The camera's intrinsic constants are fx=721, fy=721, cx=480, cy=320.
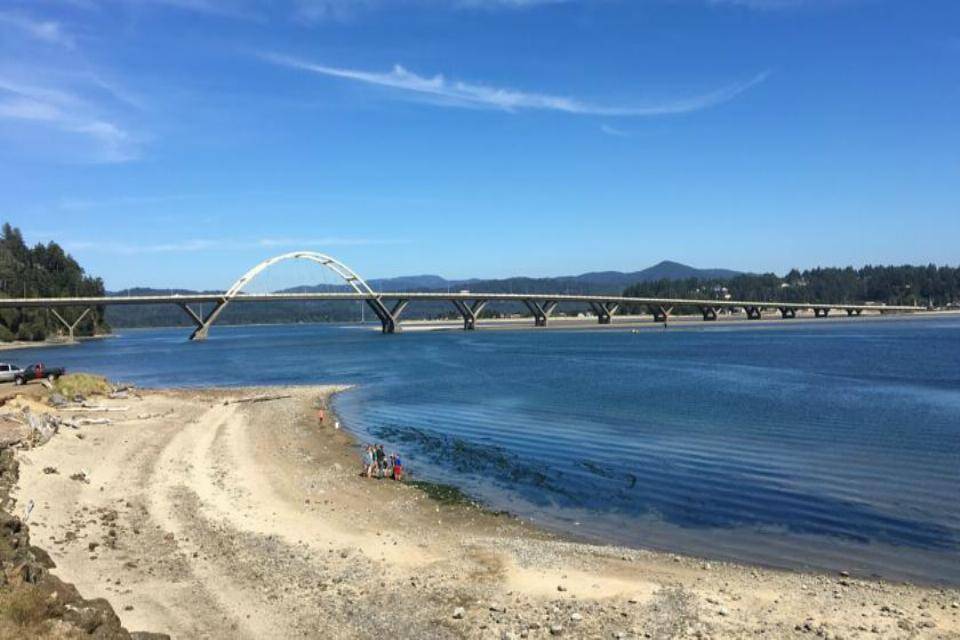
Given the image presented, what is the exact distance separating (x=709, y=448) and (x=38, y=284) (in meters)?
169

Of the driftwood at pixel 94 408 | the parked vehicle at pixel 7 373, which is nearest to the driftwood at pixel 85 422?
the driftwood at pixel 94 408

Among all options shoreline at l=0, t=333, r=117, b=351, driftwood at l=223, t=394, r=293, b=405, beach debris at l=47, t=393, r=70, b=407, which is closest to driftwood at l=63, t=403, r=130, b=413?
beach debris at l=47, t=393, r=70, b=407

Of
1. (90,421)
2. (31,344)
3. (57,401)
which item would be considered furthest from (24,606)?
(31,344)

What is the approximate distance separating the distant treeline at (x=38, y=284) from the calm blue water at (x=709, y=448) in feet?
293

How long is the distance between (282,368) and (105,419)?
47.0 meters

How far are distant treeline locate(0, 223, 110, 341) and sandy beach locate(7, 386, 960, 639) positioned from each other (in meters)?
135

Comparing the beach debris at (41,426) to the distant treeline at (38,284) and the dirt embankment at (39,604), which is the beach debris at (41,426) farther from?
the distant treeline at (38,284)

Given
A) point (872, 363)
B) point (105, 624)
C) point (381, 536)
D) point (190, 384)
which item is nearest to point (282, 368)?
point (190, 384)

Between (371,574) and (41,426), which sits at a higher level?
(41,426)

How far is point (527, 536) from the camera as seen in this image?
59.9ft

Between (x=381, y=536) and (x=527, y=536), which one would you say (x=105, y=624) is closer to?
(x=381, y=536)

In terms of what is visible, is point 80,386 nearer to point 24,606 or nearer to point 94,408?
point 94,408

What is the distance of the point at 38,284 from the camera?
15912cm

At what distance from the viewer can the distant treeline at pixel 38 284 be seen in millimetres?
140250
